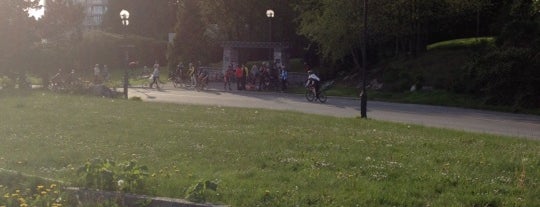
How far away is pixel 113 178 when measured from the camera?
26.6 ft

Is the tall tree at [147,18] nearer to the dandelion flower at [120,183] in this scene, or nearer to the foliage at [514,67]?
the foliage at [514,67]

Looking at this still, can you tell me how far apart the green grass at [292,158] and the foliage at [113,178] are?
18cm

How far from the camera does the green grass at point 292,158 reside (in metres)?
7.88

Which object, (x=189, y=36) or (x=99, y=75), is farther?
(x=189, y=36)

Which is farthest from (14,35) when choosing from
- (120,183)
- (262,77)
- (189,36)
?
(120,183)

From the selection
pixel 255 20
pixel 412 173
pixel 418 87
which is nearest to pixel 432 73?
pixel 418 87

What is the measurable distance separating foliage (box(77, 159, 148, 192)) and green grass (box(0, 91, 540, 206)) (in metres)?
0.18

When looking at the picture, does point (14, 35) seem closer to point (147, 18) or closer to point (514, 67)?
point (514, 67)

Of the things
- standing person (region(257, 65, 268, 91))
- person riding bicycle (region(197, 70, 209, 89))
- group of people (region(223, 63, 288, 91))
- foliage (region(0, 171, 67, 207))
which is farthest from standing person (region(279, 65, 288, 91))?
foliage (region(0, 171, 67, 207))

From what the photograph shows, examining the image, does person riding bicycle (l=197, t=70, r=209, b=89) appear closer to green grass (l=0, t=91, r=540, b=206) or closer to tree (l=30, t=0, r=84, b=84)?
tree (l=30, t=0, r=84, b=84)

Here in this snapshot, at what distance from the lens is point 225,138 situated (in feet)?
42.6

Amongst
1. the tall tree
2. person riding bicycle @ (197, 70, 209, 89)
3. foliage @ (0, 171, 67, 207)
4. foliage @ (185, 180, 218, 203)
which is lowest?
foliage @ (0, 171, 67, 207)

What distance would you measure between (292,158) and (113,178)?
3158 millimetres

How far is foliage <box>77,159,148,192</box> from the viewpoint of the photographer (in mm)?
8078
